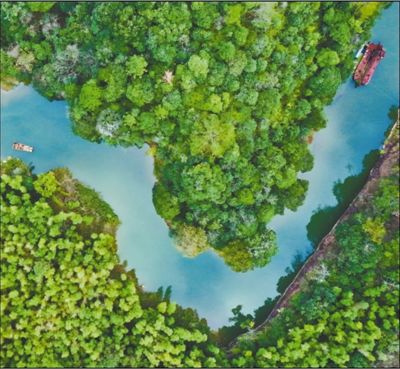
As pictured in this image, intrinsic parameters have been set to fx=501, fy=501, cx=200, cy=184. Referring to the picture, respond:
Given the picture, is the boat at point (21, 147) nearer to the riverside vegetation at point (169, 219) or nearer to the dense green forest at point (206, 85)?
the riverside vegetation at point (169, 219)

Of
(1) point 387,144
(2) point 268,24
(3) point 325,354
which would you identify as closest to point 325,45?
(2) point 268,24

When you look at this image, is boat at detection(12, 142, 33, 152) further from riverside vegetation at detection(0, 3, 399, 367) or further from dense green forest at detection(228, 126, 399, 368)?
dense green forest at detection(228, 126, 399, 368)

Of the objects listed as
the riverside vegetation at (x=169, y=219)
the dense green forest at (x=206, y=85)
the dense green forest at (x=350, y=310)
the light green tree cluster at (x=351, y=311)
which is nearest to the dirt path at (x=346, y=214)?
the dense green forest at (x=350, y=310)

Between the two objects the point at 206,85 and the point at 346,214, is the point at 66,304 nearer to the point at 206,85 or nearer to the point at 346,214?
the point at 206,85

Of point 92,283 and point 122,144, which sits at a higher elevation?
point 122,144

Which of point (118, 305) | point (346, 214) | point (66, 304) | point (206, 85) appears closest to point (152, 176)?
point (206, 85)

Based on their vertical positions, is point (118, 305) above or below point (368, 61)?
below

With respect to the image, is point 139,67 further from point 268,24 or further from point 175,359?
point 175,359
